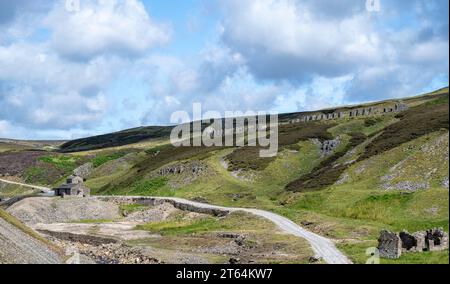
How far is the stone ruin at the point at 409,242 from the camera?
52.0 m

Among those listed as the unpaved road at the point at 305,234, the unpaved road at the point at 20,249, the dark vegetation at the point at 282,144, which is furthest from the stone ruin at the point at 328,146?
the unpaved road at the point at 20,249

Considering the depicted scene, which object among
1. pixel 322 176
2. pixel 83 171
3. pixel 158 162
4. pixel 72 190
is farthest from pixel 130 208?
pixel 83 171

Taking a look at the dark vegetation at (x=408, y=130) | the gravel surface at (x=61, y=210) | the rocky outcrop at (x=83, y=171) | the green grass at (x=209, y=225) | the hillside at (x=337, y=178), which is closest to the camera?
the hillside at (x=337, y=178)

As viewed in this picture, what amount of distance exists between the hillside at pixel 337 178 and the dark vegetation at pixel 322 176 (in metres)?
0.37

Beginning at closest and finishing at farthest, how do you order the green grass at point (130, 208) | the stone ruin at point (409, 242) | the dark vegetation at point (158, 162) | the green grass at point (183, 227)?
the stone ruin at point (409, 242)
the green grass at point (183, 227)
the green grass at point (130, 208)
the dark vegetation at point (158, 162)

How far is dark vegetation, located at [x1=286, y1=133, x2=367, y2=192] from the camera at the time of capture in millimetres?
105250

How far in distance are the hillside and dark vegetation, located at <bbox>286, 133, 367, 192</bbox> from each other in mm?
372

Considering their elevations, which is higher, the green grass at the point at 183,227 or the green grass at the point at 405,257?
the green grass at the point at 183,227

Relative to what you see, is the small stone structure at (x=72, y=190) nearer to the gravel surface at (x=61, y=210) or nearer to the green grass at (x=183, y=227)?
the gravel surface at (x=61, y=210)

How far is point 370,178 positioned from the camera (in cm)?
9725

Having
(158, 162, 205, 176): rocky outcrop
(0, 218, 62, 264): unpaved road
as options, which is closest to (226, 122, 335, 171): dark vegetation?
(158, 162, 205, 176): rocky outcrop

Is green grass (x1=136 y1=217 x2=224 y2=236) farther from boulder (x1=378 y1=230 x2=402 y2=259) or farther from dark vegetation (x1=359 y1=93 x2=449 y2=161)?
boulder (x1=378 y1=230 x2=402 y2=259)
